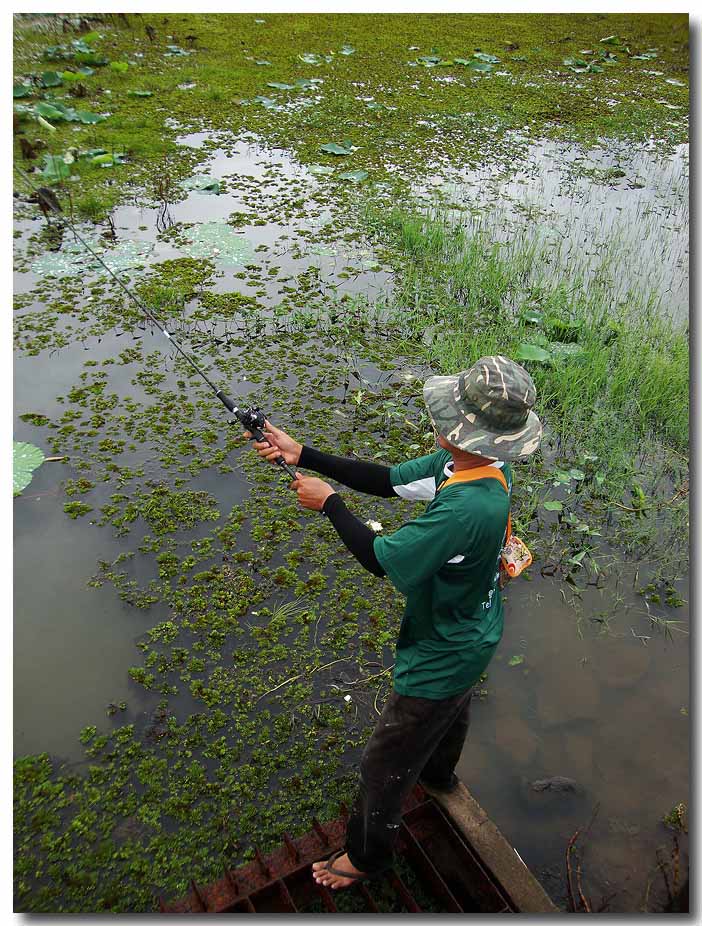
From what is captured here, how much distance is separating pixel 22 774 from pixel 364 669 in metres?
1.37

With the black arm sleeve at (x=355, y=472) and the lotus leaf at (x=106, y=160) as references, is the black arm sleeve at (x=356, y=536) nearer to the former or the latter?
the black arm sleeve at (x=355, y=472)

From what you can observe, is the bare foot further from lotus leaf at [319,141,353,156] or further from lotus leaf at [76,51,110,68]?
lotus leaf at [76,51,110,68]

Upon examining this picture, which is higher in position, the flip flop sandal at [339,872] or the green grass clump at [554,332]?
the green grass clump at [554,332]

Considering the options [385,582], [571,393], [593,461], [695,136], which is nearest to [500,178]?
[695,136]

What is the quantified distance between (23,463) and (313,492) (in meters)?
2.33

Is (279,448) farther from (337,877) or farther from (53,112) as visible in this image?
(53,112)

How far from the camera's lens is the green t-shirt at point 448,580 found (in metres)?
1.65

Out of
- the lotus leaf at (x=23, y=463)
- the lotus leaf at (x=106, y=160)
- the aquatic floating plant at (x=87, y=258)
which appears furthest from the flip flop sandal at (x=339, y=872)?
the lotus leaf at (x=106, y=160)

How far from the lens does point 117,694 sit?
2.76 m

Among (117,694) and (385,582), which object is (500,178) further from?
(117,694)

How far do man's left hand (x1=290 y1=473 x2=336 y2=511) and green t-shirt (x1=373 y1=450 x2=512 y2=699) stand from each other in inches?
11.6

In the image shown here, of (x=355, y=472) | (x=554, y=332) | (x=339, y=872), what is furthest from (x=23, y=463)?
(x=554, y=332)

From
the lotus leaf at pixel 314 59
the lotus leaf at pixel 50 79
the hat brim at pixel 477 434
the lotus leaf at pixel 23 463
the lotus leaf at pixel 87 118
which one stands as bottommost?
the lotus leaf at pixel 23 463

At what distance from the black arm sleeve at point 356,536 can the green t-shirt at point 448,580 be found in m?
0.05
